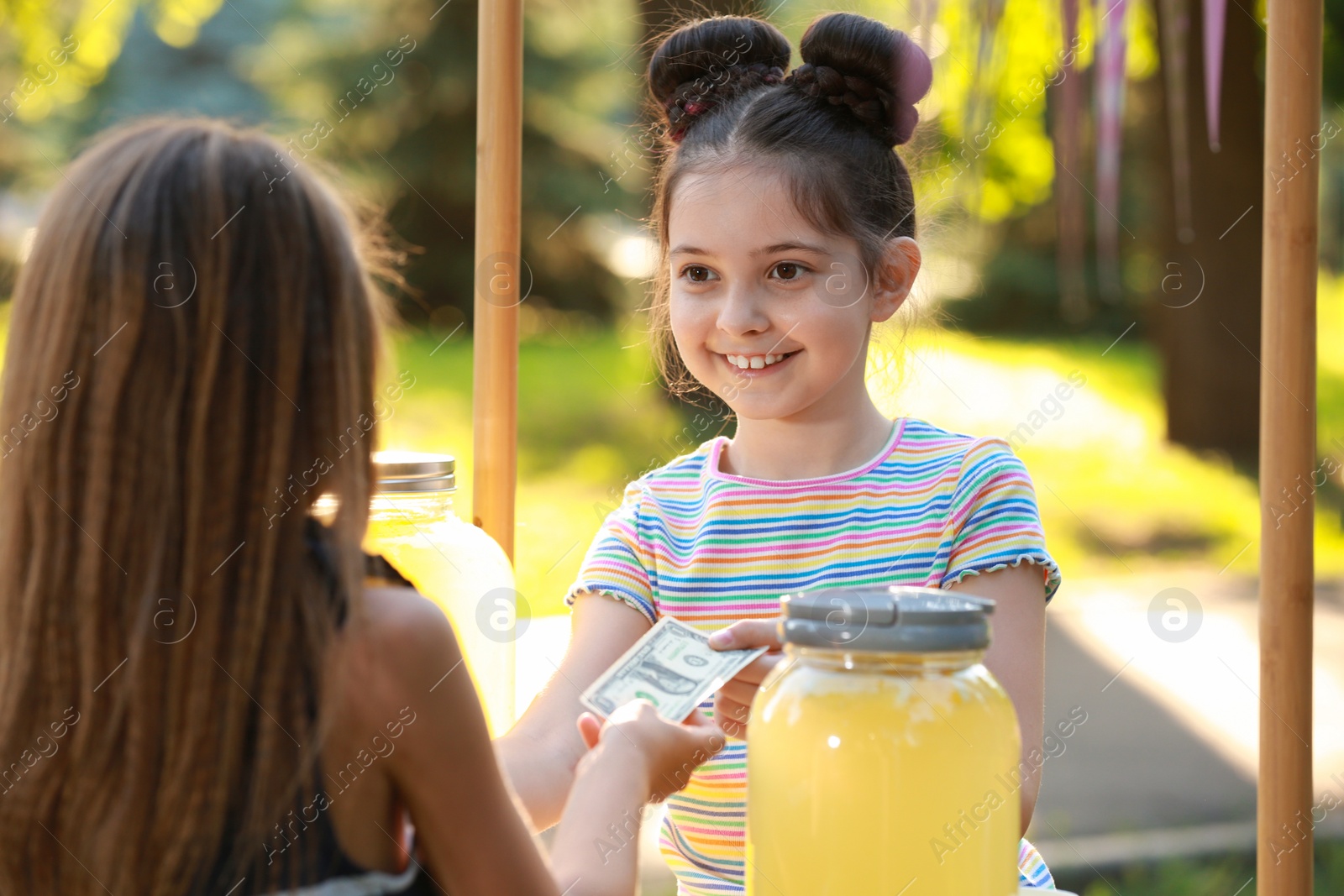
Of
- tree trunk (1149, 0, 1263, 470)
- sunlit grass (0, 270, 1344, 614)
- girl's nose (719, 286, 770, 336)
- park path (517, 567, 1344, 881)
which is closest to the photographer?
girl's nose (719, 286, 770, 336)

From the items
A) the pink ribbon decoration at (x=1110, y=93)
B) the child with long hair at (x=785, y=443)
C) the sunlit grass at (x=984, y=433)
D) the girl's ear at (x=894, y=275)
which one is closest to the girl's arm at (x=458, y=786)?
the child with long hair at (x=785, y=443)

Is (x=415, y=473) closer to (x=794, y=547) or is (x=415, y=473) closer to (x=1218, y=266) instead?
(x=794, y=547)

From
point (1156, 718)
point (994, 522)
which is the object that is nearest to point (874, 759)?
point (994, 522)

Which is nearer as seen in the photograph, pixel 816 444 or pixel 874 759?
pixel 874 759

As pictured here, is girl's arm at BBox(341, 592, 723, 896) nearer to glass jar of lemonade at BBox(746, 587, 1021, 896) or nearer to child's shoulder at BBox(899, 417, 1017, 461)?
glass jar of lemonade at BBox(746, 587, 1021, 896)

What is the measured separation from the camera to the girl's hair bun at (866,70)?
4.28 ft

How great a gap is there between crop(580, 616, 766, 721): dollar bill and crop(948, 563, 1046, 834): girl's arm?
0.31 metres

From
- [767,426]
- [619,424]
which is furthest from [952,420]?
[767,426]

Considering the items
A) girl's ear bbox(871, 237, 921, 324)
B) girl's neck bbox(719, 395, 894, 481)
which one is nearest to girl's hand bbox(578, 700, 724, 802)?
girl's neck bbox(719, 395, 894, 481)

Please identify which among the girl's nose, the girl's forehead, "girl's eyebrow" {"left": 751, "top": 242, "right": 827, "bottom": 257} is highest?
the girl's forehead

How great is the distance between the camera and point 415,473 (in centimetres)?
127

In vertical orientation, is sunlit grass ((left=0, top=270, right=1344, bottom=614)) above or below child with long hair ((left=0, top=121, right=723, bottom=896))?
below

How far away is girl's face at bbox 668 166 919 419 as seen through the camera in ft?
4.03

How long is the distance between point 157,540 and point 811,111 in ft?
2.81
